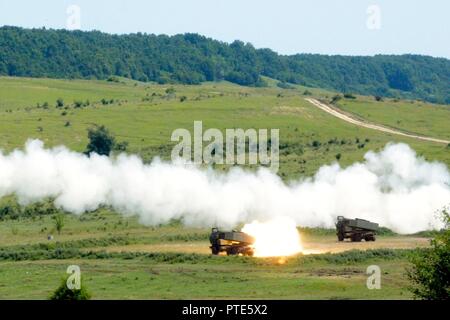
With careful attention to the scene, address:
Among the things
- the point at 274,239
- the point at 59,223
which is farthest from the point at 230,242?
the point at 59,223

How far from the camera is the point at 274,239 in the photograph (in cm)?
8781

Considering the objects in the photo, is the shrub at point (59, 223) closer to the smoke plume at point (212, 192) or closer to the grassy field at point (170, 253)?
the grassy field at point (170, 253)

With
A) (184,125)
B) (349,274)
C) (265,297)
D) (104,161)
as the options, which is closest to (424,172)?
(104,161)

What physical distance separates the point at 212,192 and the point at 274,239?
12.9m

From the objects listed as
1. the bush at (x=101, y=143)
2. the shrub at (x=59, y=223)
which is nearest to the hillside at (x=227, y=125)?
the bush at (x=101, y=143)

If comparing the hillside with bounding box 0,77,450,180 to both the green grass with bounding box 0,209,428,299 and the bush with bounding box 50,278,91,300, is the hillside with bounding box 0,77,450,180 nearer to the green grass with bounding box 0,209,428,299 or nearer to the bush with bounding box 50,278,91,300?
the green grass with bounding box 0,209,428,299

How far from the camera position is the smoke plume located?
327ft

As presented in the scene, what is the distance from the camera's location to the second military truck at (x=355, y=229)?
9194cm

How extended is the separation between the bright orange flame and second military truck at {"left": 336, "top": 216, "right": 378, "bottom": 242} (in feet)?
15.8
